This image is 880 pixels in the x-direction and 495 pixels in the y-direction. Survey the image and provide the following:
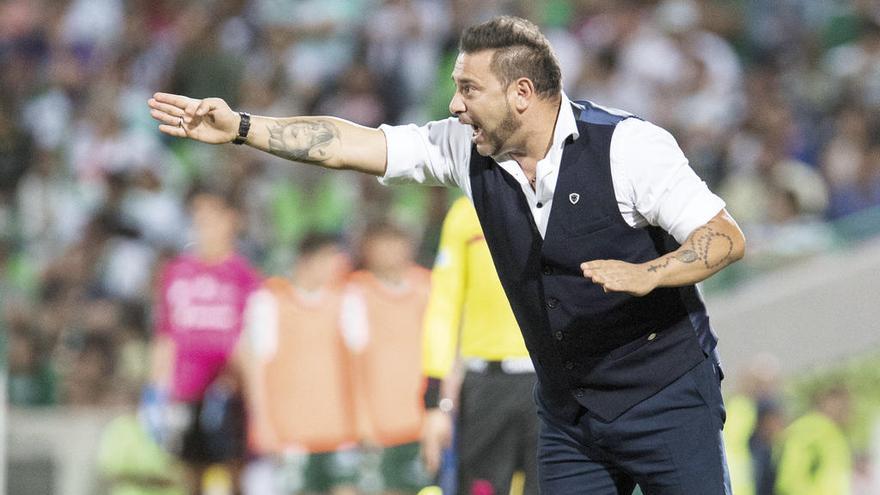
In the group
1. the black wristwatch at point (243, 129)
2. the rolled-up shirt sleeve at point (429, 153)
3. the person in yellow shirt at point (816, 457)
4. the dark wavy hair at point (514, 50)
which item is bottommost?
the person in yellow shirt at point (816, 457)

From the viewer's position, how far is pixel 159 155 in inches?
547

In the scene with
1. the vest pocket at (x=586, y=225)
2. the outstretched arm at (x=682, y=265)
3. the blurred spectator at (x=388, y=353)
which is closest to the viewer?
the outstretched arm at (x=682, y=265)

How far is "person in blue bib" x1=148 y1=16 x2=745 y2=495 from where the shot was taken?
4836 mm

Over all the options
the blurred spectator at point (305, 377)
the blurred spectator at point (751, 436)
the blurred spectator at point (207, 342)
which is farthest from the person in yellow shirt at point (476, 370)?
the blurred spectator at point (751, 436)

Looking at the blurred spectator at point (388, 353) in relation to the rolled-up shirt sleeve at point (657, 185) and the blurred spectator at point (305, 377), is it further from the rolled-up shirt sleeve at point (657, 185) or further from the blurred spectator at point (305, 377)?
the rolled-up shirt sleeve at point (657, 185)

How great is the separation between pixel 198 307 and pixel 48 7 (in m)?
6.45

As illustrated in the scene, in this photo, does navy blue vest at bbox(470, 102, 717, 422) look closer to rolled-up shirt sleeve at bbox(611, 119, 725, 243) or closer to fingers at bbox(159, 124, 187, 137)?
rolled-up shirt sleeve at bbox(611, 119, 725, 243)

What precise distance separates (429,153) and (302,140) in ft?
1.32

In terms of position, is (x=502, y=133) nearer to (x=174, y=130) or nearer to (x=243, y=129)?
(x=243, y=129)

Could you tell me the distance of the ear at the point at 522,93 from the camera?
16.2 ft

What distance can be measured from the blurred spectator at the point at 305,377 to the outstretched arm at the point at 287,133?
4925 millimetres

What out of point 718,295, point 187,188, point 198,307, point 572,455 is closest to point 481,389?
point 572,455

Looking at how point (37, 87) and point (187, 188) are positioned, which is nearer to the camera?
point (187, 188)

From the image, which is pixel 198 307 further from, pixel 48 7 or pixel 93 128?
pixel 48 7
